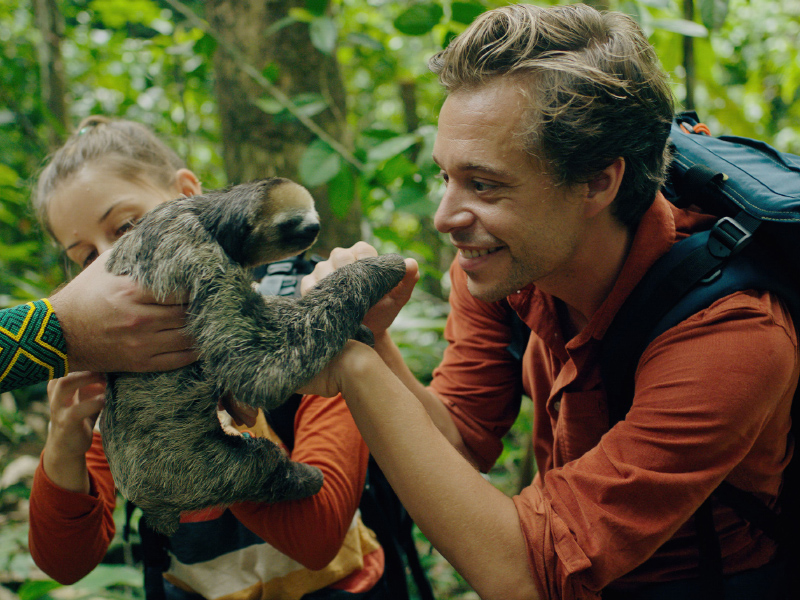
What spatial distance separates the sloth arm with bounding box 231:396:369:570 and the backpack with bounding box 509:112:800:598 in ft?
2.82

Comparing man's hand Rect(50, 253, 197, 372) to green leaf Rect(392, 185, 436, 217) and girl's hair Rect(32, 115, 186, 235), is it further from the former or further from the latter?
green leaf Rect(392, 185, 436, 217)

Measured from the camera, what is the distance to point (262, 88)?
9.66 ft

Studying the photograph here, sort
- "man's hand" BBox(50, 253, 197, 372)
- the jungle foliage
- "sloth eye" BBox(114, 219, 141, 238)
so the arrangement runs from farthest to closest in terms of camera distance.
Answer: the jungle foliage → "sloth eye" BBox(114, 219, 141, 238) → "man's hand" BBox(50, 253, 197, 372)

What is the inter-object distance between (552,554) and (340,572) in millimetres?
773

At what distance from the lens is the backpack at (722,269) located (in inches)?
52.3

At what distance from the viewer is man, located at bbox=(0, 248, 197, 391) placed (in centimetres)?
130

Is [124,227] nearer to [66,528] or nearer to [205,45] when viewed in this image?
[66,528]

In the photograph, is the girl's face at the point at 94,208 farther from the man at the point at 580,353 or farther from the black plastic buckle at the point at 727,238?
the black plastic buckle at the point at 727,238

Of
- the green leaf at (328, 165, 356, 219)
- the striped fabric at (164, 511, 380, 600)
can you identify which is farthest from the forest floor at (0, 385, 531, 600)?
the green leaf at (328, 165, 356, 219)

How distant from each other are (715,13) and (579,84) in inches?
56.9

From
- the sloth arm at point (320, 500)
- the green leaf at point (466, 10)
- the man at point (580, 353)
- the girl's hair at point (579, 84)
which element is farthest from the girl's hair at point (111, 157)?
the green leaf at point (466, 10)

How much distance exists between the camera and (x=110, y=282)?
56.7 inches

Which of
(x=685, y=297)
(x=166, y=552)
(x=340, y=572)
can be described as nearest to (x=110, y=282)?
(x=166, y=552)

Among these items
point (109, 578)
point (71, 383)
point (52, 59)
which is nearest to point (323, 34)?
point (71, 383)
